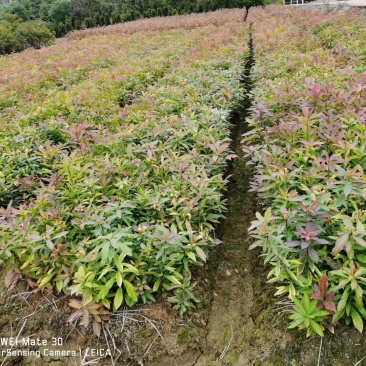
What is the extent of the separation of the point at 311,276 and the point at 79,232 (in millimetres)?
1519

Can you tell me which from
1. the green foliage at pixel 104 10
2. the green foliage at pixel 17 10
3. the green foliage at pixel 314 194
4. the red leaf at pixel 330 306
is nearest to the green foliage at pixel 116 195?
the green foliage at pixel 314 194

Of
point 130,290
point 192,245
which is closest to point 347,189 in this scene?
point 192,245

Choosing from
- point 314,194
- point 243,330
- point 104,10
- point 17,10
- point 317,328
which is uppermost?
point 17,10

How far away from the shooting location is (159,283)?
210 cm

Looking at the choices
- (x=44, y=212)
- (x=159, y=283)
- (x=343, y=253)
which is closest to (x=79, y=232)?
(x=44, y=212)

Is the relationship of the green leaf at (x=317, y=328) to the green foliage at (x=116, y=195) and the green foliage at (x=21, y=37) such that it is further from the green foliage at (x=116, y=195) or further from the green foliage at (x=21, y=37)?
the green foliage at (x=21, y=37)

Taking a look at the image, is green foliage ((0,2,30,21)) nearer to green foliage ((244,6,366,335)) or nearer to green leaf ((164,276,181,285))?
green foliage ((244,6,366,335))

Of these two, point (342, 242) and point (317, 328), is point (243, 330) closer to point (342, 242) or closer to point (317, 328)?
point (317, 328)

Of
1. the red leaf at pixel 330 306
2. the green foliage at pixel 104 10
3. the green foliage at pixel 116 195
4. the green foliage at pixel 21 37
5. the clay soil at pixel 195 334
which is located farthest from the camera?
the green foliage at pixel 104 10

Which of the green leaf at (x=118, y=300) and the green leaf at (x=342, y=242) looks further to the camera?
the green leaf at (x=118, y=300)

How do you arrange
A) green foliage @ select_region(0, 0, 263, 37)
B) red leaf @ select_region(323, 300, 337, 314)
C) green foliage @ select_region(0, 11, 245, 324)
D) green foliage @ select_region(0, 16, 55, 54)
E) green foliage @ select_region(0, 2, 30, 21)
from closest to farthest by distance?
red leaf @ select_region(323, 300, 337, 314) → green foliage @ select_region(0, 11, 245, 324) → green foliage @ select_region(0, 16, 55, 54) → green foliage @ select_region(0, 0, 263, 37) → green foliage @ select_region(0, 2, 30, 21)

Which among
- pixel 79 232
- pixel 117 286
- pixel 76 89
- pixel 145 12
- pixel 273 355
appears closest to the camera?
pixel 273 355

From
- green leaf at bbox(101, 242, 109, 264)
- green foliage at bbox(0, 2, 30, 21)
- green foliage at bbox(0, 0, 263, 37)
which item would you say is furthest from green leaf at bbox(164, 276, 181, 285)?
green foliage at bbox(0, 2, 30, 21)

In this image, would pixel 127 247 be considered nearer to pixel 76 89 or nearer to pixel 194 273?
pixel 194 273
